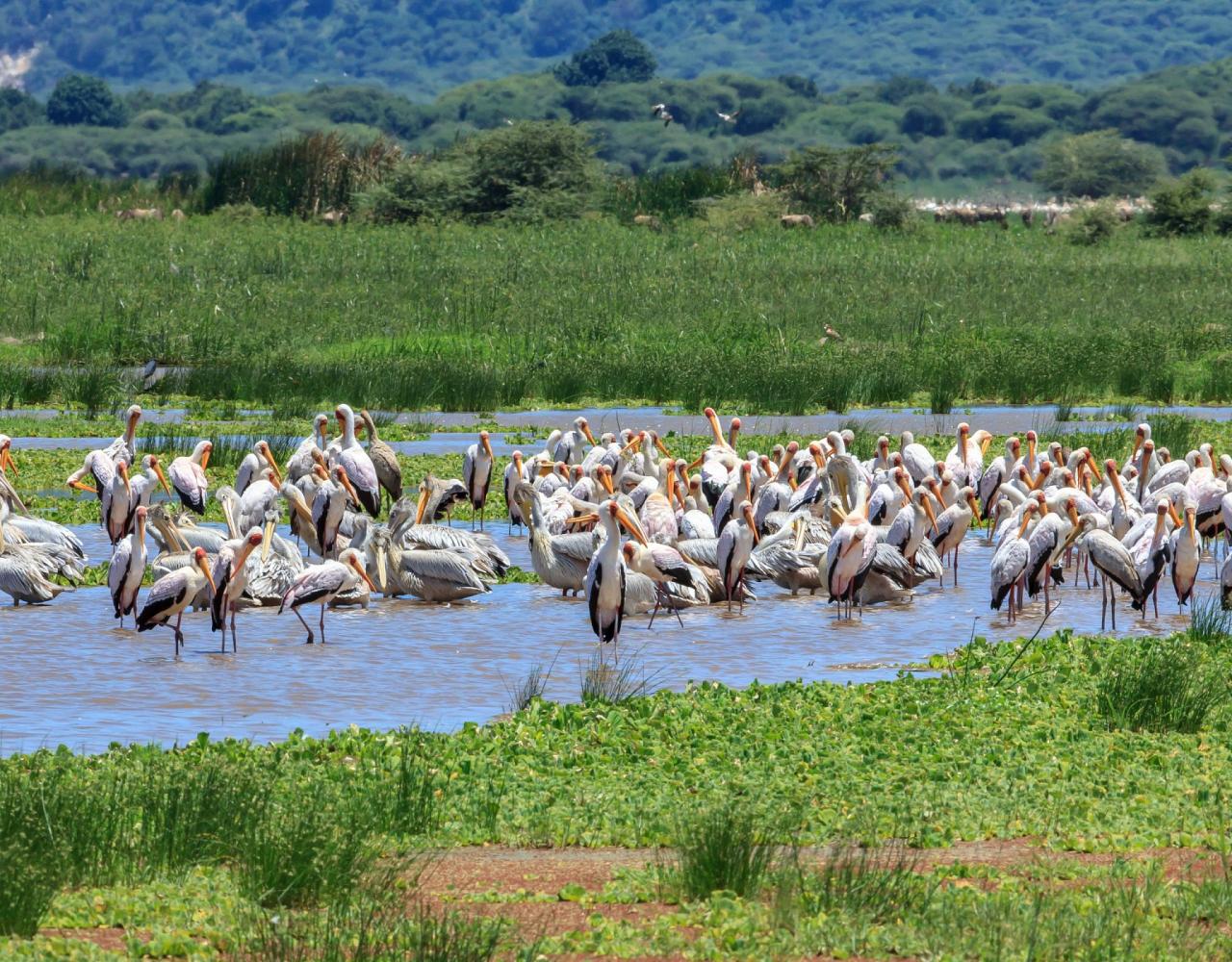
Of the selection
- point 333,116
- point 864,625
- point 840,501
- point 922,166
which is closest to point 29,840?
point 864,625

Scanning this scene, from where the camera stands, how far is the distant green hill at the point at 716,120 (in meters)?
119

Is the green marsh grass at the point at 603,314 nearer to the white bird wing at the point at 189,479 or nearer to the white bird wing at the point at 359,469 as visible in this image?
the white bird wing at the point at 359,469

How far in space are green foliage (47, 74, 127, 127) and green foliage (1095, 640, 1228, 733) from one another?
134755 mm

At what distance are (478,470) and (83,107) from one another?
128602mm

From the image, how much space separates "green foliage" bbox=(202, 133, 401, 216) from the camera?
157ft

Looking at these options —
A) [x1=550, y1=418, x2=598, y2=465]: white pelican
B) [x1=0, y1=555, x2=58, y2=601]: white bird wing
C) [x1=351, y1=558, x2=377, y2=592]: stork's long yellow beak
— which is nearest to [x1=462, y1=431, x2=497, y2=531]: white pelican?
[x1=550, y1=418, x2=598, y2=465]: white pelican

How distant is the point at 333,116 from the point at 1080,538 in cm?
12901

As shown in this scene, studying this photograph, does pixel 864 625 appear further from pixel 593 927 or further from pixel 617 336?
pixel 617 336

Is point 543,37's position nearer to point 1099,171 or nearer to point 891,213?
point 1099,171

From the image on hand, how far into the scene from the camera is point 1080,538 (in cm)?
1290

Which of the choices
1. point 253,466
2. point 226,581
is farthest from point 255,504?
point 226,581

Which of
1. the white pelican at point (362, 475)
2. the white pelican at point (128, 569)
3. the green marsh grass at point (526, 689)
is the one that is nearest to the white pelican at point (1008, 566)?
the green marsh grass at point (526, 689)

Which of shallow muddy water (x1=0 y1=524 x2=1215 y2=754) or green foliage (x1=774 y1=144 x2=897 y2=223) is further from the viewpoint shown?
green foliage (x1=774 y1=144 x2=897 y2=223)

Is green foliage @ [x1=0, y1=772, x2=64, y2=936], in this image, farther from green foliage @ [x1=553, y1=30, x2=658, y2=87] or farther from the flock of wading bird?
green foliage @ [x1=553, y1=30, x2=658, y2=87]
